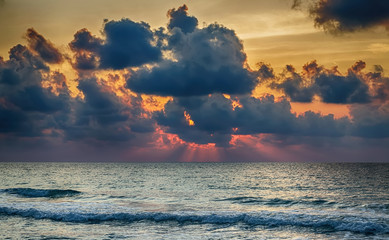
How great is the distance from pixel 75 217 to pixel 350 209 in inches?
1116

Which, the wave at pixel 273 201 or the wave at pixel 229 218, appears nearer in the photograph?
the wave at pixel 229 218

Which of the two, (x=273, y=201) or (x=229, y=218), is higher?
(x=229, y=218)

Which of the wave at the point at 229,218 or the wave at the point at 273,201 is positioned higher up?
the wave at the point at 229,218

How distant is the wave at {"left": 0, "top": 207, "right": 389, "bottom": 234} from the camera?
29156 millimetres

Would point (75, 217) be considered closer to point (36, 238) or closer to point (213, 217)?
point (36, 238)

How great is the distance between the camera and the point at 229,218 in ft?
108

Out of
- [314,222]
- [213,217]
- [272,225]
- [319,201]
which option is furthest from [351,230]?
Result: [319,201]

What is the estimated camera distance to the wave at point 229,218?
2916 cm

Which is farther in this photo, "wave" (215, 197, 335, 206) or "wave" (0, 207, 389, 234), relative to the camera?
"wave" (215, 197, 335, 206)

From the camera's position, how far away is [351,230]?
1102 inches

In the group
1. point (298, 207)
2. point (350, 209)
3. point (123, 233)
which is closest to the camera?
point (123, 233)

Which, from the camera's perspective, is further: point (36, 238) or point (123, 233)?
point (123, 233)

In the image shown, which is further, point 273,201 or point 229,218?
point 273,201

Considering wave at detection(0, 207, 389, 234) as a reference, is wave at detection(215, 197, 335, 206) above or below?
below
